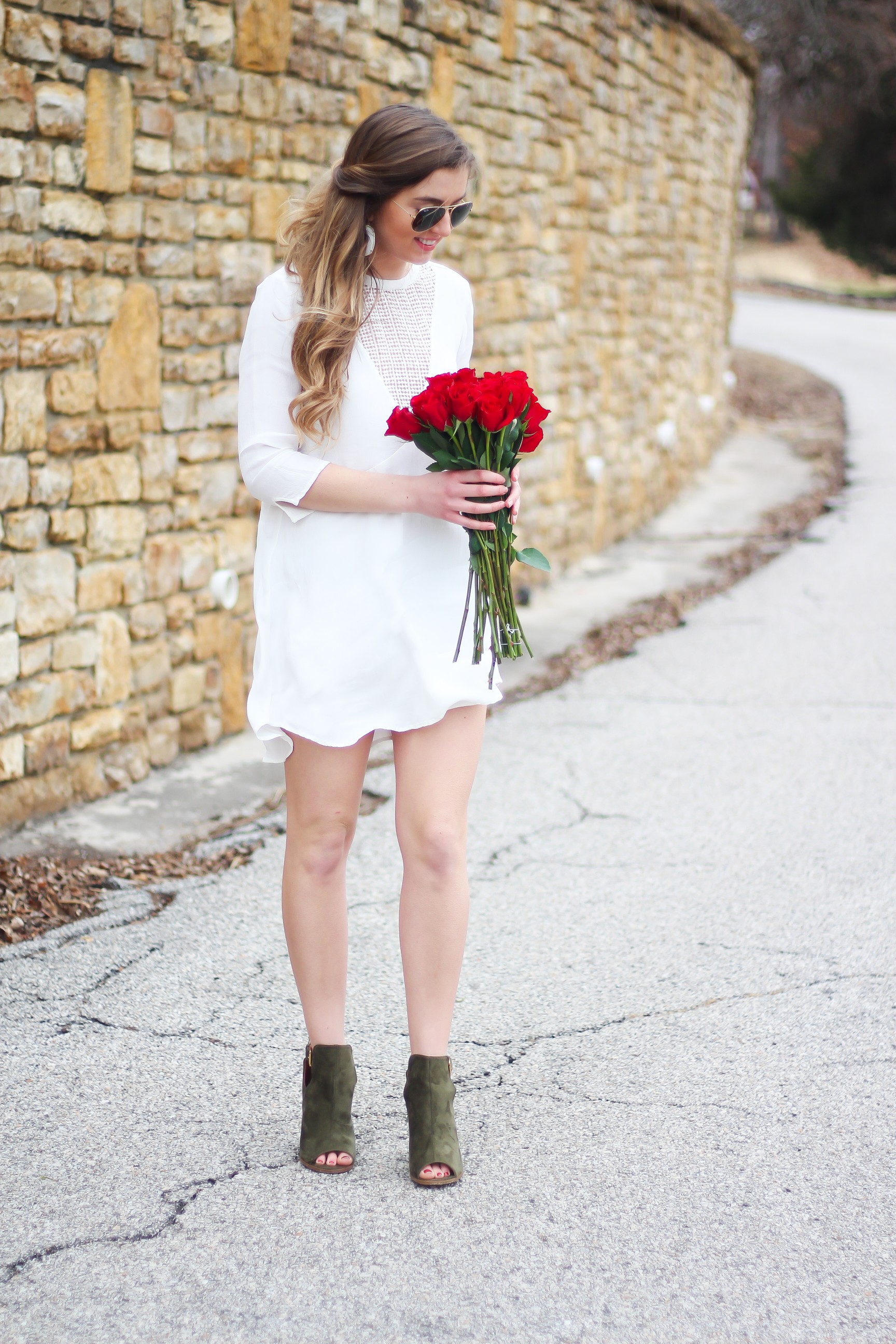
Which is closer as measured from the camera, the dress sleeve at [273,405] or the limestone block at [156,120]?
the dress sleeve at [273,405]

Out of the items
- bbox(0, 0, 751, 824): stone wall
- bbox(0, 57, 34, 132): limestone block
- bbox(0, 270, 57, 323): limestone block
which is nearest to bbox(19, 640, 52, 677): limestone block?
bbox(0, 0, 751, 824): stone wall

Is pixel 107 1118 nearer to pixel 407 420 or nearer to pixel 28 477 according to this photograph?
pixel 407 420

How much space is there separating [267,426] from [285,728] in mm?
534

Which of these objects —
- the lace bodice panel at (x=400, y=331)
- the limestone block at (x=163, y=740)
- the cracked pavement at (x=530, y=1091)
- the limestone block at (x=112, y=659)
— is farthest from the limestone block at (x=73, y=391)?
the lace bodice panel at (x=400, y=331)

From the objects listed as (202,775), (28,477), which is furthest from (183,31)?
(202,775)

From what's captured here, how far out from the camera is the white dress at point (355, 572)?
90.9 inches

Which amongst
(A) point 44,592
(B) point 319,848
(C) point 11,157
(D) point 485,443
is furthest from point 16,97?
(B) point 319,848

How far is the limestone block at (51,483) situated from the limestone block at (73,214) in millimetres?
707

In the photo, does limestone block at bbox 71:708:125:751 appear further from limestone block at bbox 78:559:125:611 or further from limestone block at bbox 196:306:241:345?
limestone block at bbox 196:306:241:345

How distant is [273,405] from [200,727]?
2757 mm

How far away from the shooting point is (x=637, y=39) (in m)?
8.33

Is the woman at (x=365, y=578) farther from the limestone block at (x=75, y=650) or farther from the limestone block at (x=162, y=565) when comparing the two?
the limestone block at (x=162, y=565)

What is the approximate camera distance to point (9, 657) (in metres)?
3.99

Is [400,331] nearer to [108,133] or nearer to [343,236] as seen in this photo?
[343,236]
